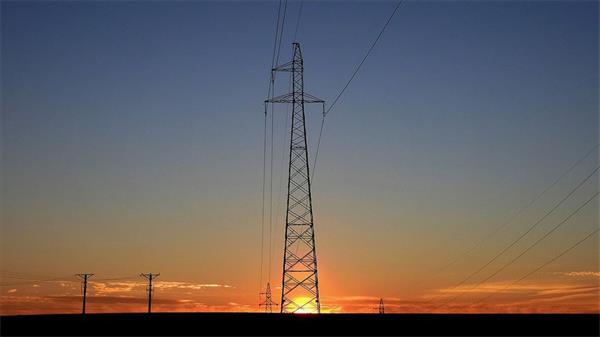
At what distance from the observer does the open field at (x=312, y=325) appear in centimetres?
4491

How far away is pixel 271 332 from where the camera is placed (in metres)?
45.7

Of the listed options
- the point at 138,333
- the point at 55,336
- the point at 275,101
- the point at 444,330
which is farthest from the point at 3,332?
the point at 275,101

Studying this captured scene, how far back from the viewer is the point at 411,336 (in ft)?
142

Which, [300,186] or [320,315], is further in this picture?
[300,186]

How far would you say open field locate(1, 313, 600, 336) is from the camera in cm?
4491

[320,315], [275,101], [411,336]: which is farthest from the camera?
[275,101]

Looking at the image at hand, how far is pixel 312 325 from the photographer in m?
47.5

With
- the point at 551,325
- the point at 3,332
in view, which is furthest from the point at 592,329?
the point at 3,332

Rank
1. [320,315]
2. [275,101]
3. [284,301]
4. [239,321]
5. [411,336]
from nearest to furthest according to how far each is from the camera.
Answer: [411,336]
[239,321]
[320,315]
[284,301]
[275,101]

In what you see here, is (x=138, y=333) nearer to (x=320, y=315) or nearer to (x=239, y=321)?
(x=239, y=321)

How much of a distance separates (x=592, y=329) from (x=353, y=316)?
52.1 ft

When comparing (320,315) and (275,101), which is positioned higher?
(275,101)

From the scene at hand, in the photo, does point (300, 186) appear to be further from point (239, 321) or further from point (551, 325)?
point (551, 325)

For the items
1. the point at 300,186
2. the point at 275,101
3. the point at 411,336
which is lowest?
the point at 411,336
